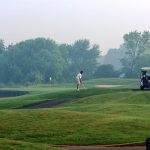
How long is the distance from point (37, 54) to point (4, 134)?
130875mm

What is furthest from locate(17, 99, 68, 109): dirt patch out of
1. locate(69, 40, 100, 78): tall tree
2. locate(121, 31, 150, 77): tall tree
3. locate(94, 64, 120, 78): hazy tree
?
locate(121, 31, 150, 77): tall tree

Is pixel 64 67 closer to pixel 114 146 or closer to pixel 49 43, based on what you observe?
pixel 49 43

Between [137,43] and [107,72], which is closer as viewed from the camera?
[107,72]

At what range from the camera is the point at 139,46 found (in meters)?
169

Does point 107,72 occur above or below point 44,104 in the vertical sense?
above

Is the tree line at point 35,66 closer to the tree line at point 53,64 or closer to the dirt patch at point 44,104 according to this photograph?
the tree line at point 53,64

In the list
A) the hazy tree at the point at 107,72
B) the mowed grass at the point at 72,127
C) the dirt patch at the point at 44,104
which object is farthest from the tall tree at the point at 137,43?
the mowed grass at the point at 72,127

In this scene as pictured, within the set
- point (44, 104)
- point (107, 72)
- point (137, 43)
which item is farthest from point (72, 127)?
point (137, 43)

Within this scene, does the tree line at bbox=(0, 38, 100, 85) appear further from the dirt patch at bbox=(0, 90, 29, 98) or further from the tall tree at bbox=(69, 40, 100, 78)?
the dirt patch at bbox=(0, 90, 29, 98)

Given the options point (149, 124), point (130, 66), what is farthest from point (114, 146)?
point (130, 66)

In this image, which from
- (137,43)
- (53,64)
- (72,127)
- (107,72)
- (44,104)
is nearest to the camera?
(72,127)


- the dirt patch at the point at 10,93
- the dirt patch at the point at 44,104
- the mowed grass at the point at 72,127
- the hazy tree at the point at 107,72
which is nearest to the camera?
the mowed grass at the point at 72,127

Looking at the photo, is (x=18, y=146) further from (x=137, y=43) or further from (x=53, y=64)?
(x=137, y=43)

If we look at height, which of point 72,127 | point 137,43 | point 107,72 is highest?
point 137,43
